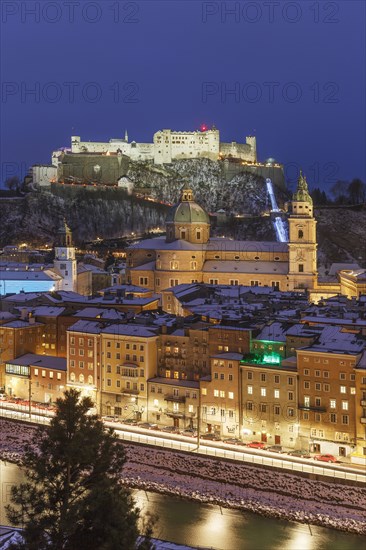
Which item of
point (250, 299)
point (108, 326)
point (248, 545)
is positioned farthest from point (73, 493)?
point (250, 299)

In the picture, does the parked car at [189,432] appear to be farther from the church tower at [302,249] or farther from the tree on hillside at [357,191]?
the tree on hillside at [357,191]

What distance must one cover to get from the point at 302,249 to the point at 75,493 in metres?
31.2

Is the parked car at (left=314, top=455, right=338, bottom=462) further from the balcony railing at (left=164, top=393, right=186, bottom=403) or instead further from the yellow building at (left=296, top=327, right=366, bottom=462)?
the balcony railing at (left=164, top=393, right=186, bottom=403)

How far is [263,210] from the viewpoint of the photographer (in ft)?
236

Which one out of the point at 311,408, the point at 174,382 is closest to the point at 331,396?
the point at 311,408

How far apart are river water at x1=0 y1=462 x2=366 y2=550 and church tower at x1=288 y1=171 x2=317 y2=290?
2362cm

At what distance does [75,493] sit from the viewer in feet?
42.2

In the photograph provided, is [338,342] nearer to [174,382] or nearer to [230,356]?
[230,356]

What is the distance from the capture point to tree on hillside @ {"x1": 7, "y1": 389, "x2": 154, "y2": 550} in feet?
38.4

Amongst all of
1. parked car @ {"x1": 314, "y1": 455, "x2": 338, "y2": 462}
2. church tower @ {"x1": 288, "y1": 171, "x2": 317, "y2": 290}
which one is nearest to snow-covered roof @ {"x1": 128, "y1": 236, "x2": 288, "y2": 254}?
church tower @ {"x1": 288, "y1": 171, "x2": 317, "y2": 290}

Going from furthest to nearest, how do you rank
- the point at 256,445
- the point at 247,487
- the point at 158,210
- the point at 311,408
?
the point at 158,210, the point at 256,445, the point at 311,408, the point at 247,487

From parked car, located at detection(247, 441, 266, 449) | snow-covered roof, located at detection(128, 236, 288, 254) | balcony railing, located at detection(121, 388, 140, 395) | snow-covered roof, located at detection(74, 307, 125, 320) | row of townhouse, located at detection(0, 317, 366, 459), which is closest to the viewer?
row of townhouse, located at detection(0, 317, 366, 459)

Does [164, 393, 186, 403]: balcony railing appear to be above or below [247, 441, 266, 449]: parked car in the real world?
above

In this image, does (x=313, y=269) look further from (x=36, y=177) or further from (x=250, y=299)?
(x=36, y=177)
